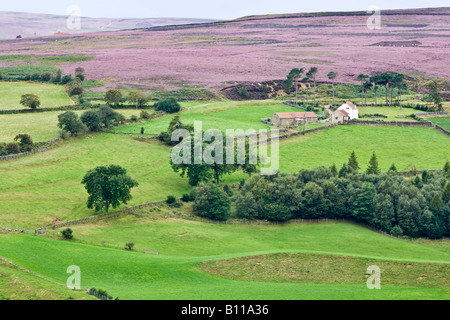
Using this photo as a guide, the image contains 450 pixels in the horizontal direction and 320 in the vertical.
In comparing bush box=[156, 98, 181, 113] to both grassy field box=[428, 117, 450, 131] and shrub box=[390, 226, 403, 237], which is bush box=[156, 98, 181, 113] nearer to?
grassy field box=[428, 117, 450, 131]

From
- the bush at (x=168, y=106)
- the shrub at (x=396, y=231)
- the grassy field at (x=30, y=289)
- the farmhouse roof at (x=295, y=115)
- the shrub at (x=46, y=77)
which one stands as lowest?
the shrub at (x=396, y=231)

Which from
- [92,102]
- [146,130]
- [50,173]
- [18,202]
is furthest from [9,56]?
[18,202]

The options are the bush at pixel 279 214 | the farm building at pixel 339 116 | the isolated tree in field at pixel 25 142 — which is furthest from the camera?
the farm building at pixel 339 116

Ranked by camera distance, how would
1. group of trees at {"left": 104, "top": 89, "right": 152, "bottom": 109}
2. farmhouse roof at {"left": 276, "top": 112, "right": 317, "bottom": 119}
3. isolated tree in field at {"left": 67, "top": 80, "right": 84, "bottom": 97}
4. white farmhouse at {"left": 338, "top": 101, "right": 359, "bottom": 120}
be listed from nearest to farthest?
farmhouse roof at {"left": 276, "top": 112, "right": 317, "bottom": 119} → white farmhouse at {"left": 338, "top": 101, "right": 359, "bottom": 120} → group of trees at {"left": 104, "top": 89, "right": 152, "bottom": 109} → isolated tree in field at {"left": 67, "top": 80, "right": 84, "bottom": 97}

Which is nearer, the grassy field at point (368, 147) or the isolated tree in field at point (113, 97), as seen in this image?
the grassy field at point (368, 147)

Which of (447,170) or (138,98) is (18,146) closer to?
(138,98)

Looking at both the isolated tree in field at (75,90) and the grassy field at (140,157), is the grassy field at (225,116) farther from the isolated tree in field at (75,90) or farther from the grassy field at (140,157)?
the isolated tree in field at (75,90)

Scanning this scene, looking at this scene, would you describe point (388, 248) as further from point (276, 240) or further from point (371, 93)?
point (371, 93)

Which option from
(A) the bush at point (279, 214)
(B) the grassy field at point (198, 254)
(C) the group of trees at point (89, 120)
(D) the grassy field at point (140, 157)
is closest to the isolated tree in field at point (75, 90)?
(D) the grassy field at point (140, 157)

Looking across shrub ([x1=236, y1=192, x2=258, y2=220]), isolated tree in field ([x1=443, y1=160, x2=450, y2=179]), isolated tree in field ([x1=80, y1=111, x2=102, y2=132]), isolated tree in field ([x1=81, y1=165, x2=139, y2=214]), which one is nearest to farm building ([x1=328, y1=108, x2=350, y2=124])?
isolated tree in field ([x1=443, y1=160, x2=450, y2=179])
